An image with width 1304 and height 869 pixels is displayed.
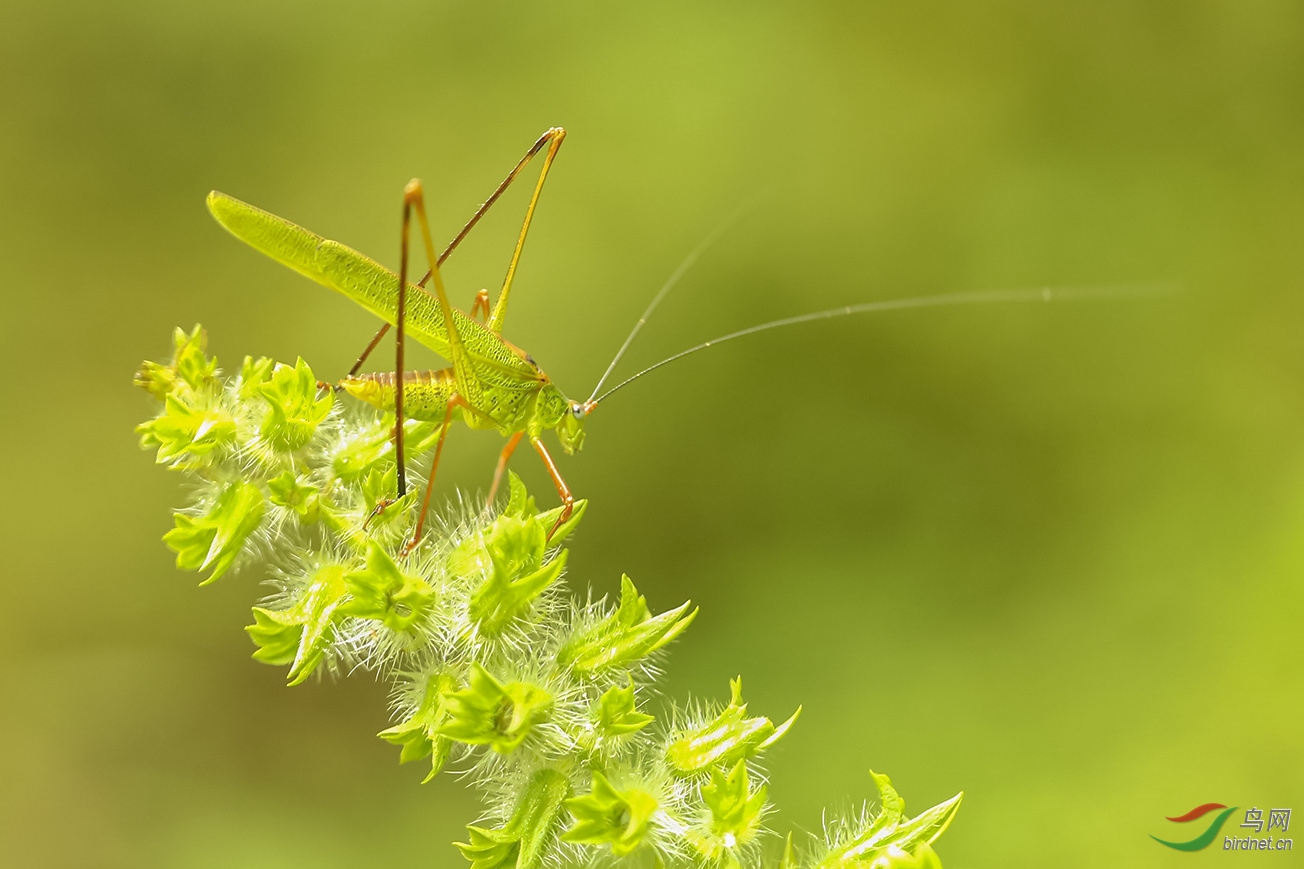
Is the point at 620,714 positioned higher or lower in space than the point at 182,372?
lower

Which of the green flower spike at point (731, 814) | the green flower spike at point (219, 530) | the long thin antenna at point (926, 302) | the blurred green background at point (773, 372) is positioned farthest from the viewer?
the blurred green background at point (773, 372)

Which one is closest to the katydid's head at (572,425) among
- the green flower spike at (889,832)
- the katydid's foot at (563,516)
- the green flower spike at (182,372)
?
the katydid's foot at (563,516)

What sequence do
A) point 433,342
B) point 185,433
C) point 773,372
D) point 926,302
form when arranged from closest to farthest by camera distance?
point 185,433
point 926,302
point 433,342
point 773,372

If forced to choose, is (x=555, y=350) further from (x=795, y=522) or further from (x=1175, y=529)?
(x=1175, y=529)

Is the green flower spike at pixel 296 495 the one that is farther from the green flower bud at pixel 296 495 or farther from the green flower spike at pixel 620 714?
the green flower spike at pixel 620 714

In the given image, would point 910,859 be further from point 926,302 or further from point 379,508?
point 926,302

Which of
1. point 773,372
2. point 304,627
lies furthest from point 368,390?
point 773,372
